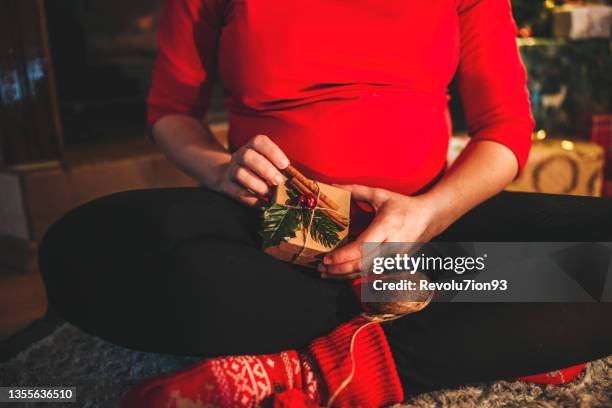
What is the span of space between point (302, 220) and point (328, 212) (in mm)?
38

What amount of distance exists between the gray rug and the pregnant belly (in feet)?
1.04

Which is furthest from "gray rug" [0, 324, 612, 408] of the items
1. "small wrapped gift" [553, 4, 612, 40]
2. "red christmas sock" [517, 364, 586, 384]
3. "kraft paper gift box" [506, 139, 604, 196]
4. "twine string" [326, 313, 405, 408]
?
"small wrapped gift" [553, 4, 612, 40]

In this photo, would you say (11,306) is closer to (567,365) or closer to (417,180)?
(417,180)

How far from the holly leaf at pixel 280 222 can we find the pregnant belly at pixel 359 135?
14 centimetres

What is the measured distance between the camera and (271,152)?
0.68 metres

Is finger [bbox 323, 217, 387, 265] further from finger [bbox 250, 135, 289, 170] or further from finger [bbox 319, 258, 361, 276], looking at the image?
finger [bbox 250, 135, 289, 170]

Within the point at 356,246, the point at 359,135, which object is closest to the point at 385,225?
the point at 356,246

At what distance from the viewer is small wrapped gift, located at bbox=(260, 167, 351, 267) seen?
0.68 meters

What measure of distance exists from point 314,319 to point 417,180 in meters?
0.28

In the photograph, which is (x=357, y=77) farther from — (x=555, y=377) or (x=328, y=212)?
(x=555, y=377)

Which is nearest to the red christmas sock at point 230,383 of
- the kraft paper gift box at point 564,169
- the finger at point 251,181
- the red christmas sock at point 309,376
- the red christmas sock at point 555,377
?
the red christmas sock at point 309,376

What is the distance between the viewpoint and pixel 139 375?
2.88ft

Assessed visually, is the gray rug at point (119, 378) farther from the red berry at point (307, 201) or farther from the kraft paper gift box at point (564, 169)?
the kraft paper gift box at point (564, 169)

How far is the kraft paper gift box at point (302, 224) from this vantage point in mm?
675
